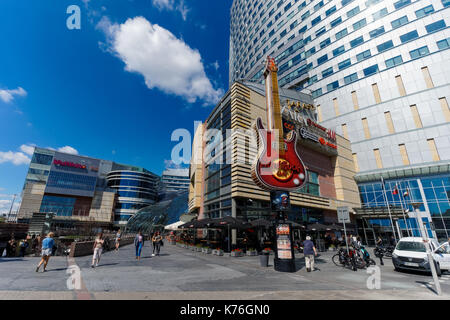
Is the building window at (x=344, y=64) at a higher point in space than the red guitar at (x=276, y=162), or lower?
higher

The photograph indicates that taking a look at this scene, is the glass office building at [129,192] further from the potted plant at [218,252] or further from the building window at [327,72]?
the building window at [327,72]

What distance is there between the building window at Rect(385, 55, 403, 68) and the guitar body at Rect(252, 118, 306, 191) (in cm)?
3632

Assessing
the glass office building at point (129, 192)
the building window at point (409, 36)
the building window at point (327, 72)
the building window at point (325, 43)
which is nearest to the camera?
the building window at point (409, 36)

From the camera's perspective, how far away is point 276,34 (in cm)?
5609

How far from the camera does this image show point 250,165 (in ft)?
76.2

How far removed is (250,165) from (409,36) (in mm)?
39513

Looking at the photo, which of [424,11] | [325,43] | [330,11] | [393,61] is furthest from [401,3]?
[325,43]

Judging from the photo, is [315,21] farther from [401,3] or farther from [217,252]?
[217,252]

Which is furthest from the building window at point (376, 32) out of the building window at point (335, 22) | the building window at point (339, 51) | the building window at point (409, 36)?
the building window at point (335, 22)

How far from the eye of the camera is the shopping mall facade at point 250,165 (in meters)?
22.9

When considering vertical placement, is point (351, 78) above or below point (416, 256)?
above

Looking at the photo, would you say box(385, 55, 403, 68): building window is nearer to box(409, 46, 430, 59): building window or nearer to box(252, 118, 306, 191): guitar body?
box(409, 46, 430, 59): building window

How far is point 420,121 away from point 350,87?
1307 centimetres
